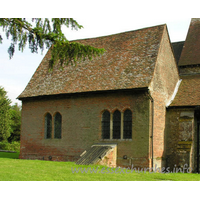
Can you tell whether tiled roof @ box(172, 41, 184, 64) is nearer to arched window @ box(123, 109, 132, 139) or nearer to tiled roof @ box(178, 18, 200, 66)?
tiled roof @ box(178, 18, 200, 66)

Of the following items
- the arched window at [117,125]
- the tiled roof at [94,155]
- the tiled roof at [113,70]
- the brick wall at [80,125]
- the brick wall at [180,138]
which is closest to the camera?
the tiled roof at [94,155]

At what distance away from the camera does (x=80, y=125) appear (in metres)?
20.9

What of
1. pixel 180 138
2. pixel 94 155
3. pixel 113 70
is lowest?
pixel 94 155

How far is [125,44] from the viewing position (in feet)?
75.3

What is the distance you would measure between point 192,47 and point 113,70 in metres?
10.8

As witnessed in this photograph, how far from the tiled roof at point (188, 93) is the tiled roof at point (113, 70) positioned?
3603 millimetres

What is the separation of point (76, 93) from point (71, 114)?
1.68 m

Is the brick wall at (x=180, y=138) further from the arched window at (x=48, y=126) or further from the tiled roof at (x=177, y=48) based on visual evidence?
the tiled roof at (x=177, y=48)

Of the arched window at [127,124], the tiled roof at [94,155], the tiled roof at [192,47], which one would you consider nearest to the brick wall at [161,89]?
the arched window at [127,124]

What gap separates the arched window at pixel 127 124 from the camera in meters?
19.2

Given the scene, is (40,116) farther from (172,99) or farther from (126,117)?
(172,99)

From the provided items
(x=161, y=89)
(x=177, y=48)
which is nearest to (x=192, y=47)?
(x=177, y=48)

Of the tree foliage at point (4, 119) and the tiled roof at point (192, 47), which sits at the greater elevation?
the tiled roof at point (192, 47)

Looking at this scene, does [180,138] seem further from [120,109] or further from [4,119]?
[4,119]
